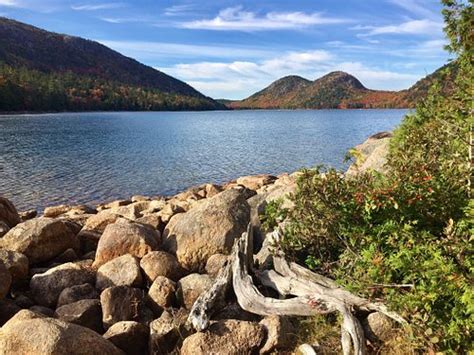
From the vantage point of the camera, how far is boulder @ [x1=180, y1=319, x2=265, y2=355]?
7.25 metres

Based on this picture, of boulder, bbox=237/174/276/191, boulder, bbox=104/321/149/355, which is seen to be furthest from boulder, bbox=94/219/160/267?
boulder, bbox=237/174/276/191

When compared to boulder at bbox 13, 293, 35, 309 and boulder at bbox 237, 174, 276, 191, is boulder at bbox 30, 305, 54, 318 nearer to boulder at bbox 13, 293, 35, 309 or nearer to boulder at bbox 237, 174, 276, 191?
boulder at bbox 13, 293, 35, 309

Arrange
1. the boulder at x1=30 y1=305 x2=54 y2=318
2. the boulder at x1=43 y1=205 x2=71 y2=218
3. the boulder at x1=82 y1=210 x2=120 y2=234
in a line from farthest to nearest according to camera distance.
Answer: the boulder at x1=43 y1=205 x2=71 y2=218 → the boulder at x1=82 y1=210 x2=120 y2=234 → the boulder at x1=30 y1=305 x2=54 y2=318

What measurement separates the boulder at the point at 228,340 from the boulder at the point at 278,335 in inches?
4.5

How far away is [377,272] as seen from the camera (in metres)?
6.55

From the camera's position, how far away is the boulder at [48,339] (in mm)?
6527

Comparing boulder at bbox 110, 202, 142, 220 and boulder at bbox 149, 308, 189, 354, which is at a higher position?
boulder at bbox 149, 308, 189, 354

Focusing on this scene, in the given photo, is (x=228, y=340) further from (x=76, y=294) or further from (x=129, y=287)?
(x=76, y=294)

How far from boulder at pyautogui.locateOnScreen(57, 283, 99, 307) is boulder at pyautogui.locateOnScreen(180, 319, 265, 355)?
127 inches

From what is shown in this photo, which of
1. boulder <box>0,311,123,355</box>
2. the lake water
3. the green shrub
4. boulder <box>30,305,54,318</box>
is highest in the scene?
the green shrub

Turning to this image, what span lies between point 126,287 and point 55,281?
1.99m

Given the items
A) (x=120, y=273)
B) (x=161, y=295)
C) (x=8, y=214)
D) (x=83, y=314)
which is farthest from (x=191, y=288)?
(x=8, y=214)

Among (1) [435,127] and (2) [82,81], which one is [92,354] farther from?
(2) [82,81]

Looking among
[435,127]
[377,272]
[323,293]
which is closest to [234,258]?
[323,293]
